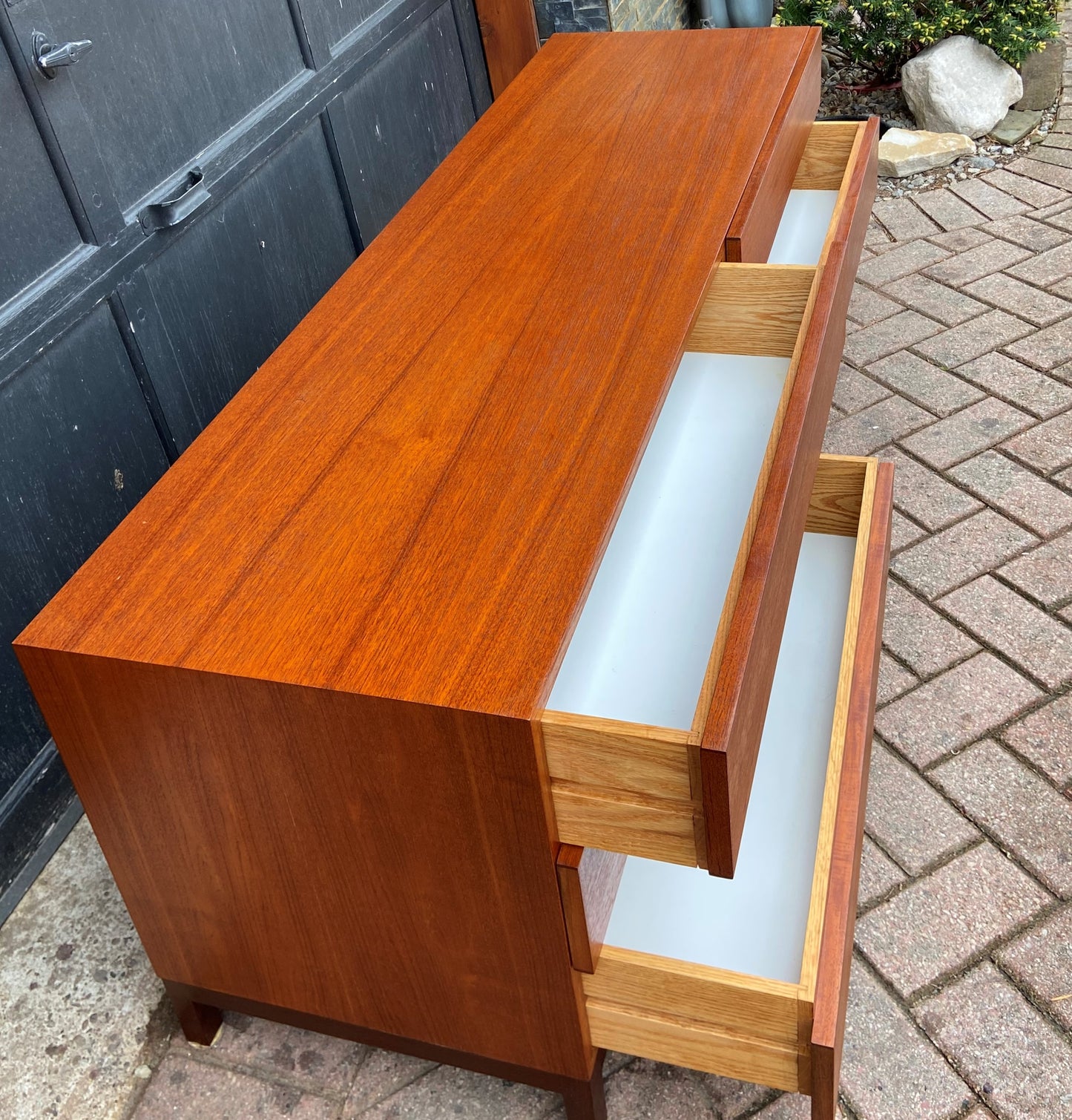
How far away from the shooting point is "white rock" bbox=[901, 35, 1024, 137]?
13.2 feet

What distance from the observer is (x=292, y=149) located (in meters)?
2.57

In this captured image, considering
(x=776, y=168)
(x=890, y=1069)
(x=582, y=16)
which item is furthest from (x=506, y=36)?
(x=890, y=1069)

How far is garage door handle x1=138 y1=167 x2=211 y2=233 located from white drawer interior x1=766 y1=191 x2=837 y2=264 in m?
1.08

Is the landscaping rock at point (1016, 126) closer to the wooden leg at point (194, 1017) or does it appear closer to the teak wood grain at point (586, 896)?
the teak wood grain at point (586, 896)

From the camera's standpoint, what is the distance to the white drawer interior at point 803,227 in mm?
2316

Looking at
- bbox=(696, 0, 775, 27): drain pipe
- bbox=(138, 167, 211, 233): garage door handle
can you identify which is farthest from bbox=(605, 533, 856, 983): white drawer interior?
bbox=(696, 0, 775, 27): drain pipe

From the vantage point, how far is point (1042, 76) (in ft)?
13.5

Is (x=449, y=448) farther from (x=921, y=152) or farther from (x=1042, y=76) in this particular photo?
(x=1042, y=76)

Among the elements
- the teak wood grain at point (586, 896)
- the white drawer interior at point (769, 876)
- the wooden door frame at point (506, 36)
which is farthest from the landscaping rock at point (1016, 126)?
the teak wood grain at point (586, 896)

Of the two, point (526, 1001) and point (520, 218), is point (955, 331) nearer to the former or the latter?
point (520, 218)

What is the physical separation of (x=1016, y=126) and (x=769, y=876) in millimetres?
3471

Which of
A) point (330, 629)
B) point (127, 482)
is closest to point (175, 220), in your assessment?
point (127, 482)

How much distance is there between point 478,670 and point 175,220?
1.35 m

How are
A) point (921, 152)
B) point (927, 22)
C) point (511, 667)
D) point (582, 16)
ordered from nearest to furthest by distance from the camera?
point (511, 667)
point (582, 16)
point (921, 152)
point (927, 22)
